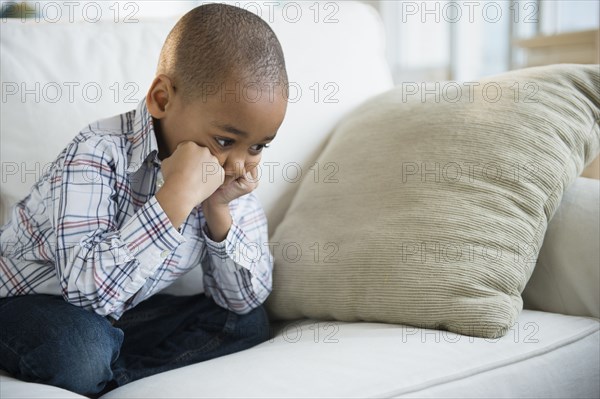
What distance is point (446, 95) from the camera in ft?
4.30

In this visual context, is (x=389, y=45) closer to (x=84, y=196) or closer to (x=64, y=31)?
(x=64, y=31)

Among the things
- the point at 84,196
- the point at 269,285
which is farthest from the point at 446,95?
the point at 84,196

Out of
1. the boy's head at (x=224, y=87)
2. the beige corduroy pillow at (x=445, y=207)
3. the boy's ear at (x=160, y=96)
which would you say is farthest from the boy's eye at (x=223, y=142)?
the beige corduroy pillow at (x=445, y=207)

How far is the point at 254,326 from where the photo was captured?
125 cm

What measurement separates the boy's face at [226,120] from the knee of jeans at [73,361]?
0.31 m

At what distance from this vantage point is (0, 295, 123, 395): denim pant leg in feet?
3.13

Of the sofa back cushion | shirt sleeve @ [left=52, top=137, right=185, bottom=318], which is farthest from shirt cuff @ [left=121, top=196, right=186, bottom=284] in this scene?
the sofa back cushion

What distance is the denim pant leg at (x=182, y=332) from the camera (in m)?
1.19

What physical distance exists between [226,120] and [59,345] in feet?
1.24

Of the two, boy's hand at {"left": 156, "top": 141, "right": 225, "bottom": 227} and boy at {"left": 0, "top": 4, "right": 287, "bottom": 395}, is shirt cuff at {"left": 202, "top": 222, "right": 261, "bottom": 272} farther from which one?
boy's hand at {"left": 156, "top": 141, "right": 225, "bottom": 227}

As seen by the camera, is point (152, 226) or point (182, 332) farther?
point (182, 332)

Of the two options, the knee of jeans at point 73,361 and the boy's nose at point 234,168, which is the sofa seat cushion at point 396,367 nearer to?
the knee of jeans at point 73,361

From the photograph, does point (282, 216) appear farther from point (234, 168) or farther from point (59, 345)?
point (59, 345)

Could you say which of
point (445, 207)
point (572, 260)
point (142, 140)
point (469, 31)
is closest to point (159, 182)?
point (142, 140)
